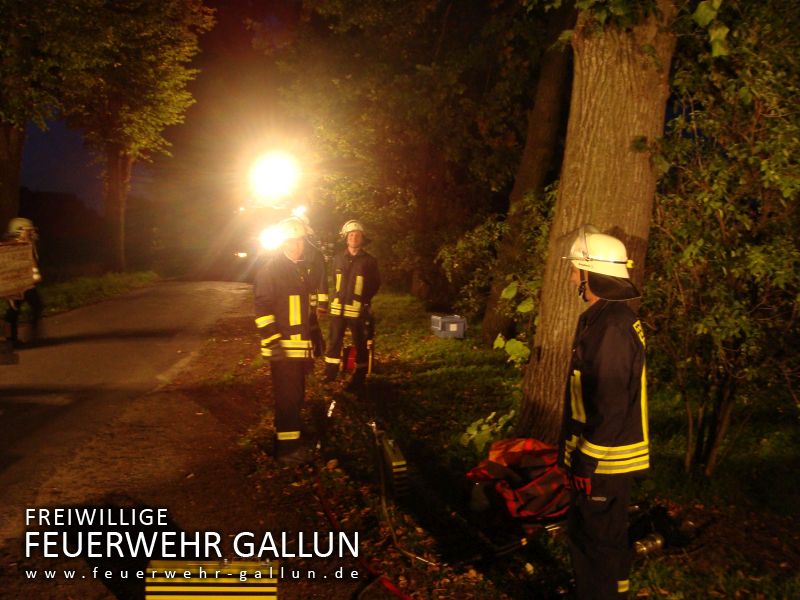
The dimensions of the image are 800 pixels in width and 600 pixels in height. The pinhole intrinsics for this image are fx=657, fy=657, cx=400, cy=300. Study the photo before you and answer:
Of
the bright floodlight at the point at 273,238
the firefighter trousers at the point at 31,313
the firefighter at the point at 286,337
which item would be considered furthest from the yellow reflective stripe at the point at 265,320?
the firefighter trousers at the point at 31,313

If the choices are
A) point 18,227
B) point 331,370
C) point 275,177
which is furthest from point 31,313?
point 275,177

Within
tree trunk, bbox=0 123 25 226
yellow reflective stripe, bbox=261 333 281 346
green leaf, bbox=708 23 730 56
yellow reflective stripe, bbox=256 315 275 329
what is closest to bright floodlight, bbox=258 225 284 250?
yellow reflective stripe, bbox=256 315 275 329

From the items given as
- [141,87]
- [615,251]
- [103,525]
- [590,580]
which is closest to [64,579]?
[103,525]

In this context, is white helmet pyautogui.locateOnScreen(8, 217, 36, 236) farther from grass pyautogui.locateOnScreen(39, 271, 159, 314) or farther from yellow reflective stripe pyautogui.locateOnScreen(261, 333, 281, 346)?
yellow reflective stripe pyautogui.locateOnScreen(261, 333, 281, 346)

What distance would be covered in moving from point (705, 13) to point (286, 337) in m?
4.10

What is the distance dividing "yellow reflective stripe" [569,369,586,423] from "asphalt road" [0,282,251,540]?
3.92m

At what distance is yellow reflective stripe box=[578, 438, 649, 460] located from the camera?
11.3ft

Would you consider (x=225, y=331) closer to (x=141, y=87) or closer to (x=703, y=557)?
(x=703, y=557)

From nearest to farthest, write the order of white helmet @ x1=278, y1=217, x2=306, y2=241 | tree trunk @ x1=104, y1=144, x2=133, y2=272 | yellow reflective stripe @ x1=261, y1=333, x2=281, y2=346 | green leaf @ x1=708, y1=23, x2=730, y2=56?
1. green leaf @ x1=708, y1=23, x2=730, y2=56
2. yellow reflective stripe @ x1=261, y1=333, x2=281, y2=346
3. white helmet @ x1=278, y1=217, x2=306, y2=241
4. tree trunk @ x1=104, y1=144, x2=133, y2=272

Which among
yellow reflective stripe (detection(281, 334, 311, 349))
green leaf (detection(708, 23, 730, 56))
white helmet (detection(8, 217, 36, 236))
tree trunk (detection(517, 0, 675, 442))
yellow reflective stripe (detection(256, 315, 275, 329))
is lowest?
yellow reflective stripe (detection(281, 334, 311, 349))

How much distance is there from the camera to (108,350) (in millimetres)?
10648

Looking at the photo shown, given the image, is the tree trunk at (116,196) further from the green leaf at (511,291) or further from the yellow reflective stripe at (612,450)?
the yellow reflective stripe at (612,450)

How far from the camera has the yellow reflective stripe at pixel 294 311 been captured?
19.4ft

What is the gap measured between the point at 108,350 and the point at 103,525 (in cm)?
652
